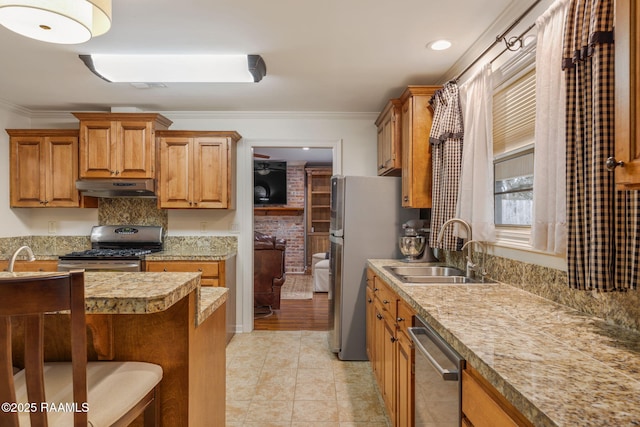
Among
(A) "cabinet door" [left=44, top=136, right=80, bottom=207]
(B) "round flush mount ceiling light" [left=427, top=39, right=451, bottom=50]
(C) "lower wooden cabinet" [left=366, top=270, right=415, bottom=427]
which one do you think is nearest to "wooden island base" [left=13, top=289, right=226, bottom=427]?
(C) "lower wooden cabinet" [left=366, top=270, right=415, bottom=427]

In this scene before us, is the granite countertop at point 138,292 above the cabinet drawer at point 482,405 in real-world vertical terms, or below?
above

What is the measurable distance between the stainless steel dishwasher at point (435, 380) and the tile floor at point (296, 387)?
91 centimetres

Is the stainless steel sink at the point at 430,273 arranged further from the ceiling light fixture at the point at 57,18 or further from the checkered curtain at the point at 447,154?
the ceiling light fixture at the point at 57,18

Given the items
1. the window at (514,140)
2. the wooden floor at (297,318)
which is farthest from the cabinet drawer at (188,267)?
the window at (514,140)

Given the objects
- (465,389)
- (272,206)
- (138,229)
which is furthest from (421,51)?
(272,206)

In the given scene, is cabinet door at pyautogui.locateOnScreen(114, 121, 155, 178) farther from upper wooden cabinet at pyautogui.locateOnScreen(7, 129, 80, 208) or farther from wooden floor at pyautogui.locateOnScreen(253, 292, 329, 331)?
wooden floor at pyautogui.locateOnScreen(253, 292, 329, 331)

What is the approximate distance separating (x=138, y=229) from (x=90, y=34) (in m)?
2.65

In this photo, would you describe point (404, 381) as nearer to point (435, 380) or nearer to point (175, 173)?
point (435, 380)

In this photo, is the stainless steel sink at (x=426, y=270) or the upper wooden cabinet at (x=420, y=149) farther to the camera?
the upper wooden cabinet at (x=420, y=149)

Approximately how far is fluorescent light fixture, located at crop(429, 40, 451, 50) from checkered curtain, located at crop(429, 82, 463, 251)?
250 mm

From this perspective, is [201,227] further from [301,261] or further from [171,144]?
[301,261]

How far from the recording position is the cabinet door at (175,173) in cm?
357

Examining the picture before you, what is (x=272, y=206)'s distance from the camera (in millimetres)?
7859

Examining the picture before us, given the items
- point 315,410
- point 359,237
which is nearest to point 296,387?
point 315,410
